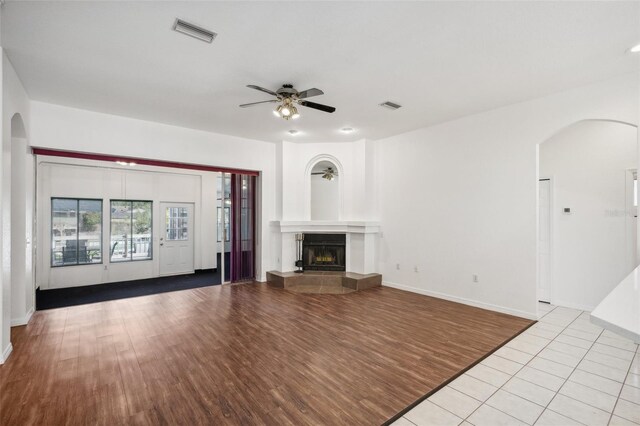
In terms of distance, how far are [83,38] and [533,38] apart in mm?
4110

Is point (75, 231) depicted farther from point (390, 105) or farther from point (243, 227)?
point (390, 105)

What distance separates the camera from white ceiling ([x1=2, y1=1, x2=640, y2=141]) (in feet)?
8.03

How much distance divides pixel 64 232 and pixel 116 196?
1.19 meters

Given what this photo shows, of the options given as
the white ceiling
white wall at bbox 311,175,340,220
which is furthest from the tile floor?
white wall at bbox 311,175,340,220

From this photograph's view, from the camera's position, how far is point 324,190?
701cm

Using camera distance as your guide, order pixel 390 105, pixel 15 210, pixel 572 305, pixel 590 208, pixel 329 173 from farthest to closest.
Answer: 1. pixel 329 173
2. pixel 572 305
3. pixel 590 208
4. pixel 390 105
5. pixel 15 210

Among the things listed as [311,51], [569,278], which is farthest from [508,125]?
[311,51]

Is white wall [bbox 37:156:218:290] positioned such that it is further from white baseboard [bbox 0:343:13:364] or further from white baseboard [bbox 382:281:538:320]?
white baseboard [bbox 382:281:538:320]

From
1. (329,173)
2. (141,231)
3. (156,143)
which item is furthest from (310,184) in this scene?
(141,231)

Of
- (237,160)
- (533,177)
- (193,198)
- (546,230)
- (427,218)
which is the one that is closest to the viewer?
(533,177)

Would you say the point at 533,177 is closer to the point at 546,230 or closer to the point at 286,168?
the point at 546,230

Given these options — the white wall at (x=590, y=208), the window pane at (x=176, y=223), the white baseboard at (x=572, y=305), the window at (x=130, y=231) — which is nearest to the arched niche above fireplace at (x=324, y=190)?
the window pane at (x=176, y=223)

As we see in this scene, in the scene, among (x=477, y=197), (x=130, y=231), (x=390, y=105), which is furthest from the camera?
(x=130, y=231)

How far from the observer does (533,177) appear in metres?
4.28
